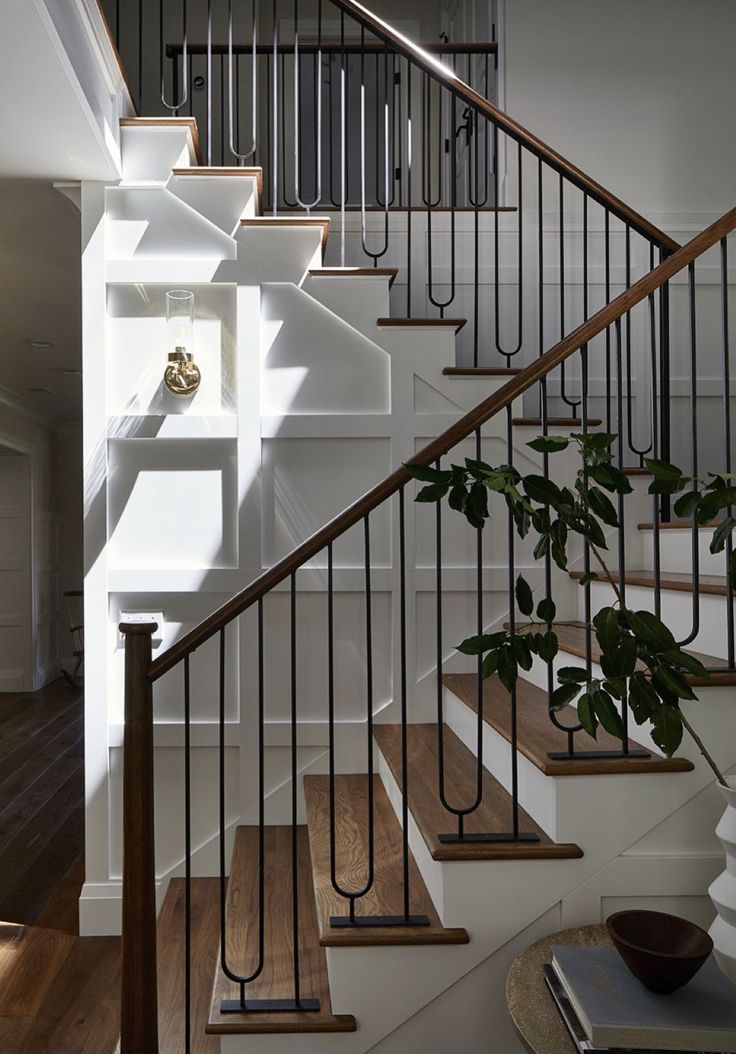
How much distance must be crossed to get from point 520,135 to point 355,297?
0.83 metres

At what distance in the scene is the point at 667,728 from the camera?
1.69 m

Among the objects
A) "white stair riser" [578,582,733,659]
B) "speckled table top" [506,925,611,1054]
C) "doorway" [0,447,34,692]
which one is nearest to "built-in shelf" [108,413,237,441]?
"white stair riser" [578,582,733,659]

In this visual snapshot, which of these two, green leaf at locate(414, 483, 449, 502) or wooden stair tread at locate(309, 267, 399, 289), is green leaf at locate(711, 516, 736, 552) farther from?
wooden stair tread at locate(309, 267, 399, 289)

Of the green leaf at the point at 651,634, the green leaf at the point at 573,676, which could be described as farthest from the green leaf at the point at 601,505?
the green leaf at the point at 573,676

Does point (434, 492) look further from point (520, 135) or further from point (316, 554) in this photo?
point (520, 135)

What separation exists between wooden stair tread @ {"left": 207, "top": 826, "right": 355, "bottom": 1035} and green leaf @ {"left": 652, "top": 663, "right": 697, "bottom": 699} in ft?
3.63

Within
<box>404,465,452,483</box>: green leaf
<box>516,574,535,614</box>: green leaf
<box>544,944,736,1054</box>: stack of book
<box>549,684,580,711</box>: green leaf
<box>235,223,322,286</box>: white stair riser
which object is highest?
<box>235,223,322,286</box>: white stair riser

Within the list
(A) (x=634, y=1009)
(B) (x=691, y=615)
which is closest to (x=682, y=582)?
(B) (x=691, y=615)

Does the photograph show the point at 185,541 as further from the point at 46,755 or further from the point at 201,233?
the point at 46,755

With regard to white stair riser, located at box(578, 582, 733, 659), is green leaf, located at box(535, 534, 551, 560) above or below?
above

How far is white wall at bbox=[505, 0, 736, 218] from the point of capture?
424cm

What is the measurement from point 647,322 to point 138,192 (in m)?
2.48

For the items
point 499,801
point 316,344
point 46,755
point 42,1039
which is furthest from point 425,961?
point 46,755

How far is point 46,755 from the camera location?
18.2 feet
